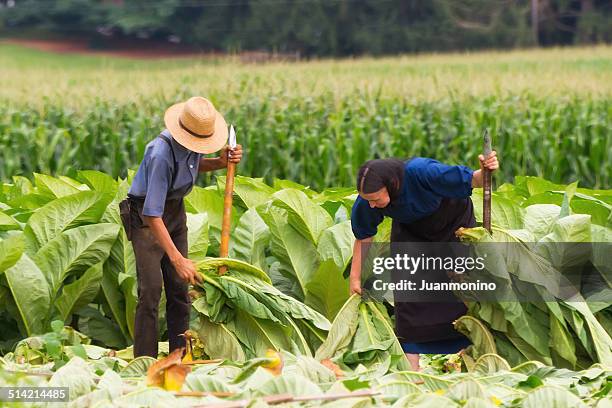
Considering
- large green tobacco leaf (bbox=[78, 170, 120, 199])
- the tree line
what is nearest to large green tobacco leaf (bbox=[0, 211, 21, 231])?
large green tobacco leaf (bbox=[78, 170, 120, 199])

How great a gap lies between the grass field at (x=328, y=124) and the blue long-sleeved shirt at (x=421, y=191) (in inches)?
230

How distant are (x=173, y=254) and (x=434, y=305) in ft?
4.09

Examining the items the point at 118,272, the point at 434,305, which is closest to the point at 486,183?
the point at 434,305

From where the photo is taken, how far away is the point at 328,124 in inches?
468

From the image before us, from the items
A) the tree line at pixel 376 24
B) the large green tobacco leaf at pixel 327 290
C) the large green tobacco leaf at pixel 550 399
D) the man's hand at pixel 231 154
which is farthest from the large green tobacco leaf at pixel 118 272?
the tree line at pixel 376 24

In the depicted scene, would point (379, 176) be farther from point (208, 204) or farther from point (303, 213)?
point (208, 204)

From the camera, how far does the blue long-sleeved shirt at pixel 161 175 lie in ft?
15.1

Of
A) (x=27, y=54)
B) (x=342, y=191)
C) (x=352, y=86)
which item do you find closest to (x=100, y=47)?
(x=27, y=54)

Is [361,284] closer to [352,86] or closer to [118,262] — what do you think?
[118,262]

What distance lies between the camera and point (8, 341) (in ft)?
17.5

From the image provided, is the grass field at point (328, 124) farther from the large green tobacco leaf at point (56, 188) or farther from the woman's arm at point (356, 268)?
the woman's arm at point (356, 268)

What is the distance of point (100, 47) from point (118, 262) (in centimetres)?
5250

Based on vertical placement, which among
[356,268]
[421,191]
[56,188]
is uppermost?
[421,191]

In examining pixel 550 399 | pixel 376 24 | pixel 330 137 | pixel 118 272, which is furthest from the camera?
pixel 376 24
